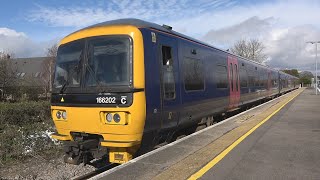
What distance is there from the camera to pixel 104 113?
6723mm

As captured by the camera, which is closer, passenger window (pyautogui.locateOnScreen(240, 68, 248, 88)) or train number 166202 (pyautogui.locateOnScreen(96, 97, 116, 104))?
train number 166202 (pyautogui.locateOnScreen(96, 97, 116, 104))

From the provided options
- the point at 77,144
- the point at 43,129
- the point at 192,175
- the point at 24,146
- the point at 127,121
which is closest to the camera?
the point at 192,175

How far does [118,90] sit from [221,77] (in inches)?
255

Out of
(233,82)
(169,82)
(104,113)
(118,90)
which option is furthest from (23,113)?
(118,90)

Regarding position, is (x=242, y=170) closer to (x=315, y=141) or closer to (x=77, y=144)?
(x=77, y=144)

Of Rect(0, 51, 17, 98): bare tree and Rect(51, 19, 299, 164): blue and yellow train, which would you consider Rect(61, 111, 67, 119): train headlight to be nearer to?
Rect(51, 19, 299, 164): blue and yellow train

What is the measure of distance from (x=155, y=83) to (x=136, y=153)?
1411mm

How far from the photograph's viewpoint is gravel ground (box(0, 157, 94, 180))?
836 cm

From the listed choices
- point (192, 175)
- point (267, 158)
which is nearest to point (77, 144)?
point (192, 175)

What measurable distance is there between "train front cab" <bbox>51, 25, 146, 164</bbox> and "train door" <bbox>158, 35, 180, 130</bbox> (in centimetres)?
84

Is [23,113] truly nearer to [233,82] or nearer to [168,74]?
[233,82]

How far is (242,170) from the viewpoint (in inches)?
235

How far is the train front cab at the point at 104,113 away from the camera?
6527 millimetres

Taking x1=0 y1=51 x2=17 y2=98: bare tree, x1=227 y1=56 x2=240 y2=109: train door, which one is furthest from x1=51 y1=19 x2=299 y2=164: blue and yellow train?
x1=0 y1=51 x2=17 y2=98: bare tree
